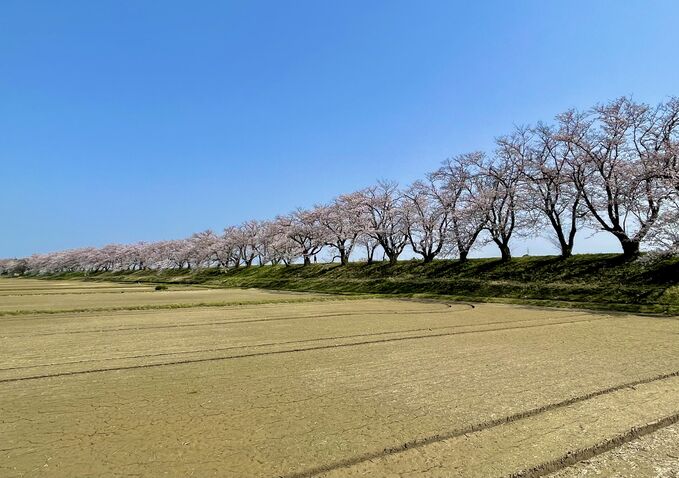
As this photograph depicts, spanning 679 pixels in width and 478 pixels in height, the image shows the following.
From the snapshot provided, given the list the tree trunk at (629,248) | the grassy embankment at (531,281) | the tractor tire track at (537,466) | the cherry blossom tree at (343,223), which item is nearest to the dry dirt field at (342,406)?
the tractor tire track at (537,466)

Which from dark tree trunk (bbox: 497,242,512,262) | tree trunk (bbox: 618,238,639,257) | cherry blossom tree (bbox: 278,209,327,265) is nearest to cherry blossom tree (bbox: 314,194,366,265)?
cherry blossom tree (bbox: 278,209,327,265)

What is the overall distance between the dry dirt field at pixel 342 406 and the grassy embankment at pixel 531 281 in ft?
37.3

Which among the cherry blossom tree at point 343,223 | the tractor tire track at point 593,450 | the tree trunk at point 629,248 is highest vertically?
the cherry blossom tree at point 343,223

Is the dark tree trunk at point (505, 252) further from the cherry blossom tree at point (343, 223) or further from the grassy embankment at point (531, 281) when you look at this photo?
the cherry blossom tree at point (343, 223)

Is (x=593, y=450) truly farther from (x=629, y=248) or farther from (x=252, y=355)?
(x=629, y=248)

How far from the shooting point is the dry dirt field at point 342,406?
4801 millimetres

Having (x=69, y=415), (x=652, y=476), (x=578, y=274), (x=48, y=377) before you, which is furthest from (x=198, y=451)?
(x=578, y=274)

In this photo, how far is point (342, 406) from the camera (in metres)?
6.75

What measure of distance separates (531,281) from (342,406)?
28.4 metres

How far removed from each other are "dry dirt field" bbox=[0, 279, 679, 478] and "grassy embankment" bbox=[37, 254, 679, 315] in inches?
447

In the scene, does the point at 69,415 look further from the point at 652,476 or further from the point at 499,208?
the point at 499,208

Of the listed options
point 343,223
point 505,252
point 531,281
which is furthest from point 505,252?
point 343,223

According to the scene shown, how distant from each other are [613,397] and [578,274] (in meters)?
25.5

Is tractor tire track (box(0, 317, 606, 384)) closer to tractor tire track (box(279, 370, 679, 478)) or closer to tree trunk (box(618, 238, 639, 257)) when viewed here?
tractor tire track (box(279, 370, 679, 478))
